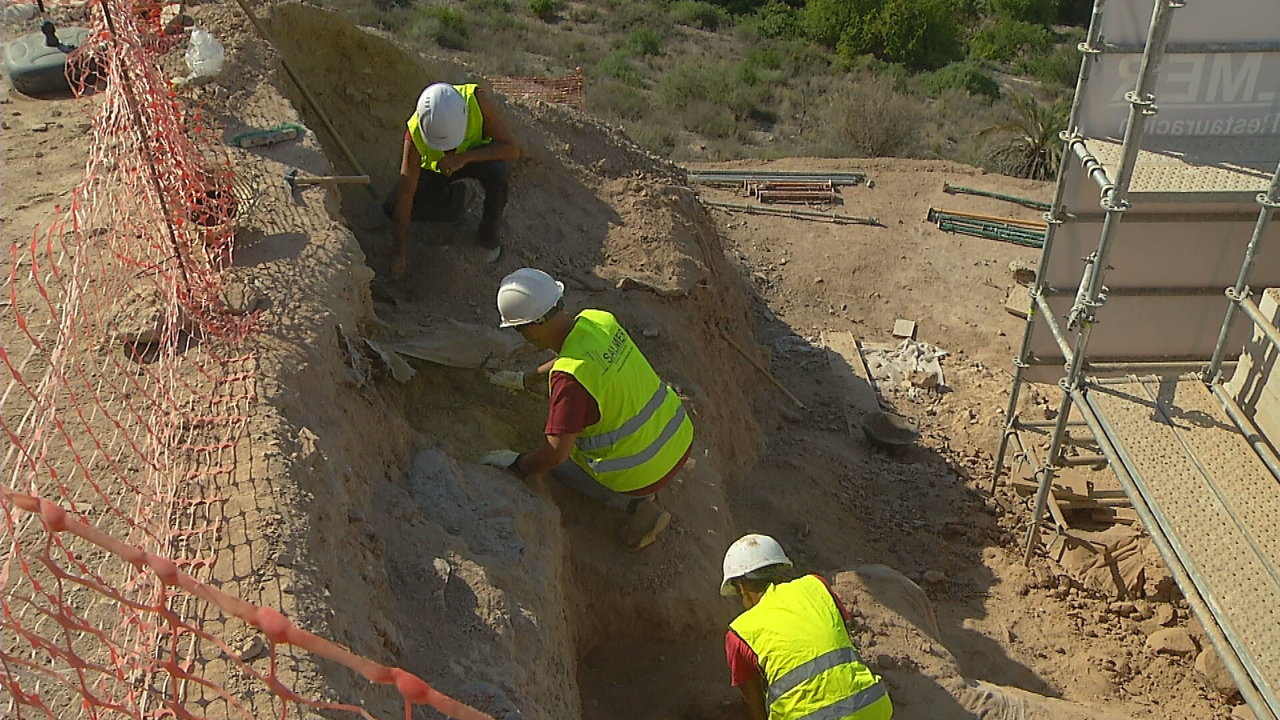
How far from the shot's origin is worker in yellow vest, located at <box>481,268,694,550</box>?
15.2 feet

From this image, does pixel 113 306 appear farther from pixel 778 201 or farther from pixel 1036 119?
pixel 1036 119

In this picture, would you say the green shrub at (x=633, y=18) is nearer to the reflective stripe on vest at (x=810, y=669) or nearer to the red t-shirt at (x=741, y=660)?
the red t-shirt at (x=741, y=660)

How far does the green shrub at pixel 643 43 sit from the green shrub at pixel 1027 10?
8.74 metres

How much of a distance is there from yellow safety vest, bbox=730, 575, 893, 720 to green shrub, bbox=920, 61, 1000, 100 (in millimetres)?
16803

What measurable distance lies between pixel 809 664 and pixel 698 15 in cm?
2066

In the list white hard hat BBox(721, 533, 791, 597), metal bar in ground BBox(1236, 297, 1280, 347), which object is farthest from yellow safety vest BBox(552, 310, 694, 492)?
metal bar in ground BBox(1236, 297, 1280, 347)

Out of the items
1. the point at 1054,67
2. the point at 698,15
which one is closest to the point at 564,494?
the point at 1054,67

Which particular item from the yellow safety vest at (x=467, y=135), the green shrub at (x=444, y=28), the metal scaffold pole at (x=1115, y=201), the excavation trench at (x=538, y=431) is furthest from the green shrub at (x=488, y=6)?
the metal scaffold pole at (x=1115, y=201)

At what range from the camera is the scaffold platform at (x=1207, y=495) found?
16.6ft

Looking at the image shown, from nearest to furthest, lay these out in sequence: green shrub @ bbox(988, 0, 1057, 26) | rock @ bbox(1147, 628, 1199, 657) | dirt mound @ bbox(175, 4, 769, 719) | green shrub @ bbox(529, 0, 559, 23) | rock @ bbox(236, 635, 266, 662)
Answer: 1. rock @ bbox(236, 635, 266, 662)
2. dirt mound @ bbox(175, 4, 769, 719)
3. rock @ bbox(1147, 628, 1199, 657)
4. green shrub @ bbox(529, 0, 559, 23)
5. green shrub @ bbox(988, 0, 1057, 26)

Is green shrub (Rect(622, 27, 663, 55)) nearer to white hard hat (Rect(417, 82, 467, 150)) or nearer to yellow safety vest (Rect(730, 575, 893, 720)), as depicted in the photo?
white hard hat (Rect(417, 82, 467, 150))

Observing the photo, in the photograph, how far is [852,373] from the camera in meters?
9.59

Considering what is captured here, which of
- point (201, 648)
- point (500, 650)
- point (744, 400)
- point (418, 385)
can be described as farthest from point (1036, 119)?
point (201, 648)

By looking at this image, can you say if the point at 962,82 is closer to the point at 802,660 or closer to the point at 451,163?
the point at 451,163
